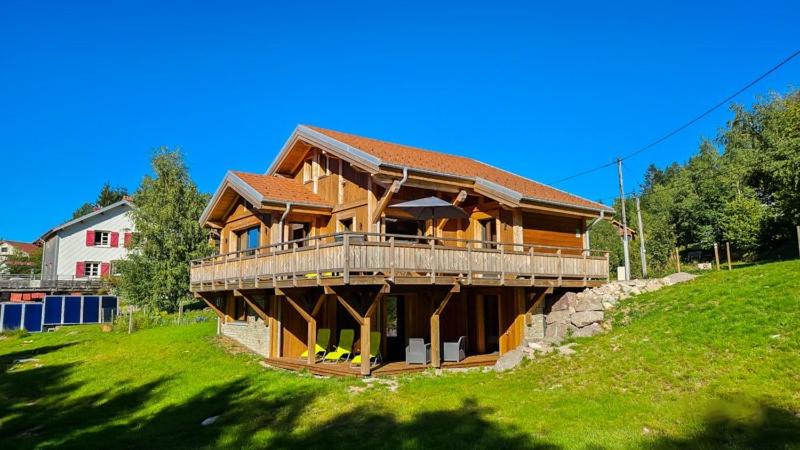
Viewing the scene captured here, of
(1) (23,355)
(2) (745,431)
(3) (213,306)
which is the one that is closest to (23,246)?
(1) (23,355)

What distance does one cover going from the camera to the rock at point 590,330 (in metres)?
17.1

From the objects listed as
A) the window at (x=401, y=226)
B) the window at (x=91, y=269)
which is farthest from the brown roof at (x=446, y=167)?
the window at (x=91, y=269)

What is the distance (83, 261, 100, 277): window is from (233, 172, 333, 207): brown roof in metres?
36.1

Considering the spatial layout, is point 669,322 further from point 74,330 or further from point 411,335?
point 74,330

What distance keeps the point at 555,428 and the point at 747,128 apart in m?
40.3

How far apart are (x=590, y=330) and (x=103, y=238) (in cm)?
4683

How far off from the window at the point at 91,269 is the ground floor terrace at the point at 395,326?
3462cm

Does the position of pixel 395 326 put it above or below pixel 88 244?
below

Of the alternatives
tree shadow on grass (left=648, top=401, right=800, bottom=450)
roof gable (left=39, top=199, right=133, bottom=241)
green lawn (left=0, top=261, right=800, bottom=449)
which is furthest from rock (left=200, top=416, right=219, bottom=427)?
roof gable (left=39, top=199, right=133, bottom=241)

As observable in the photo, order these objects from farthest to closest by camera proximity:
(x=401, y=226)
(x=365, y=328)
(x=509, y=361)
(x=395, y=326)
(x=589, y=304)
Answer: (x=395, y=326), (x=401, y=226), (x=589, y=304), (x=509, y=361), (x=365, y=328)

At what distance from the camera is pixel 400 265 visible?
14750mm

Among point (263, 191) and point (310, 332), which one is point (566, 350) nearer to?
point (310, 332)

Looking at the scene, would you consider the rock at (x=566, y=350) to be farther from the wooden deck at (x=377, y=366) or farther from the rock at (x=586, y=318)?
the wooden deck at (x=377, y=366)

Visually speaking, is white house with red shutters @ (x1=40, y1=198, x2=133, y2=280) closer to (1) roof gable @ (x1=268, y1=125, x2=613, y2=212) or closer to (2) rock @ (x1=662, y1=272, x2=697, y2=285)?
(1) roof gable @ (x1=268, y1=125, x2=613, y2=212)
